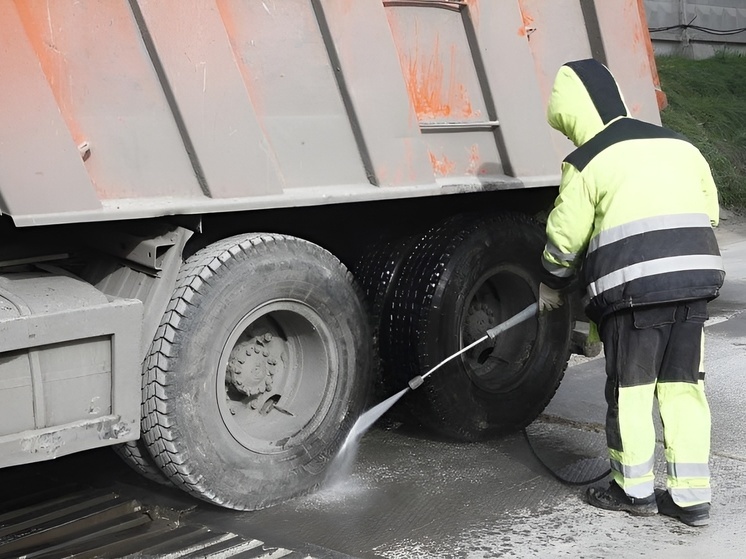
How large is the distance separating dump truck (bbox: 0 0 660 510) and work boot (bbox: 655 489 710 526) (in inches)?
42.7

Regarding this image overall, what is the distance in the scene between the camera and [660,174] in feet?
13.6

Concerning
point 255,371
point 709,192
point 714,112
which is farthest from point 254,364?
point 714,112

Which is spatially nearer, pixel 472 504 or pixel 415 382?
pixel 472 504

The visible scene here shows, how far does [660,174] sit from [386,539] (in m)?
1.77

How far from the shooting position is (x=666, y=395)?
4273 millimetres

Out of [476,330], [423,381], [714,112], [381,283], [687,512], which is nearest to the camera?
[687,512]

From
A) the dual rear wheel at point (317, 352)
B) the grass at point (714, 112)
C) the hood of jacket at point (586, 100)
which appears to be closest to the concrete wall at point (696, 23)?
the grass at point (714, 112)

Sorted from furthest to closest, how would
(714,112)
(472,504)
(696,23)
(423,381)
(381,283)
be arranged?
(696,23) < (714,112) < (381,283) < (423,381) < (472,504)

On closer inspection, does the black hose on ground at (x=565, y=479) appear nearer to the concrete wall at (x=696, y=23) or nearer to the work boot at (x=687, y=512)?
the work boot at (x=687, y=512)

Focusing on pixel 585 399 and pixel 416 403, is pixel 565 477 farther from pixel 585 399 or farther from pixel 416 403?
pixel 585 399

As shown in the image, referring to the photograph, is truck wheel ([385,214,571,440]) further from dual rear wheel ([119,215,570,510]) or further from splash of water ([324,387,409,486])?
splash of water ([324,387,409,486])

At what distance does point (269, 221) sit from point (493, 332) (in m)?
1.19

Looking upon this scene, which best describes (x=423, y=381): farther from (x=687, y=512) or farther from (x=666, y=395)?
(x=687, y=512)

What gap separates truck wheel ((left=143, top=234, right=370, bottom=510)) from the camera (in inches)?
155
